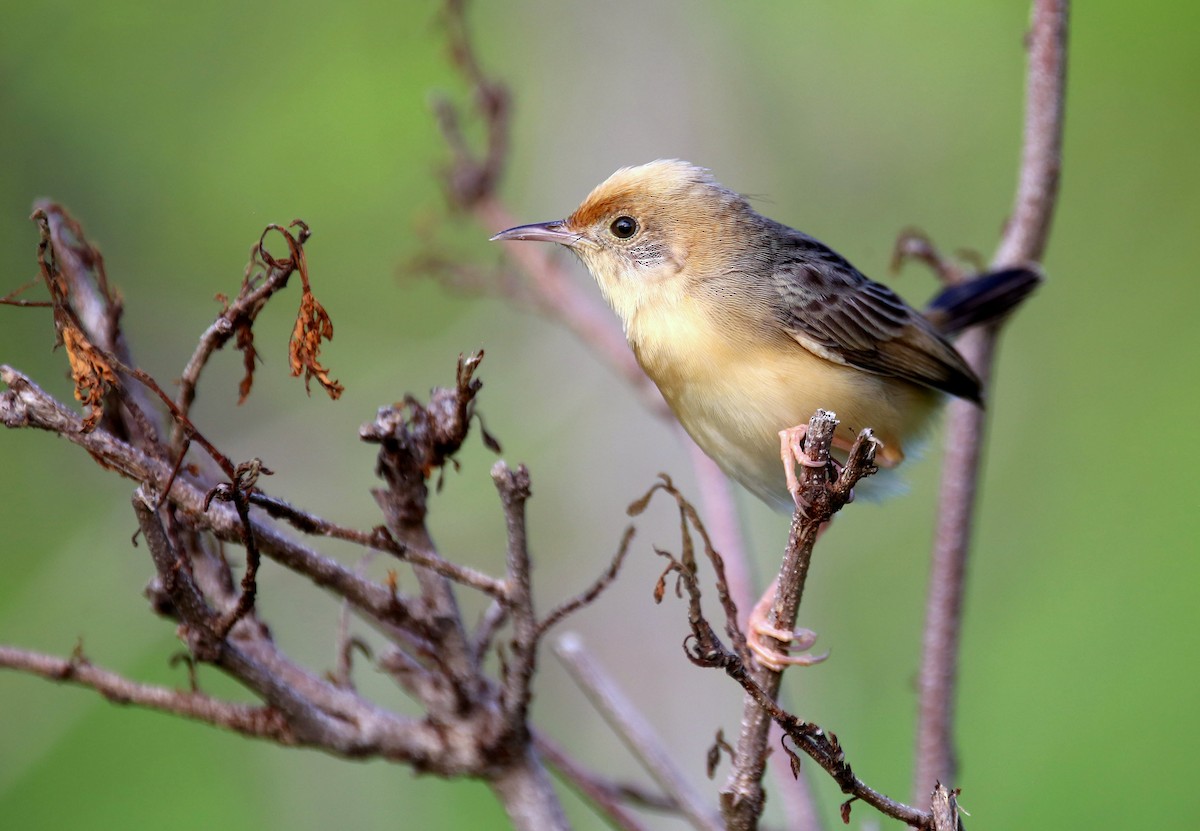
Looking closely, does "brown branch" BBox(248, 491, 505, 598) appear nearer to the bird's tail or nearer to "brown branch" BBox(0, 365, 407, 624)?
"brown branch" BBox(0, 365, 407, 624)

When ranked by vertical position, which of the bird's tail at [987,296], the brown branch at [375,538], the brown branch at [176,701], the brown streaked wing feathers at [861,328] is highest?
the bird's tail at [987,296]

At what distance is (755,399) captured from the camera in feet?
10.3

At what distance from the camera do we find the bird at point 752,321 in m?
3.21

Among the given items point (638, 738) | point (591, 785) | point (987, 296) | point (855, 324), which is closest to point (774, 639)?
point (638, 738)

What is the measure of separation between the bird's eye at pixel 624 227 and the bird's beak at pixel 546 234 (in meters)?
0.12

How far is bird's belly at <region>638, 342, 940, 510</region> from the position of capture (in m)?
3.15

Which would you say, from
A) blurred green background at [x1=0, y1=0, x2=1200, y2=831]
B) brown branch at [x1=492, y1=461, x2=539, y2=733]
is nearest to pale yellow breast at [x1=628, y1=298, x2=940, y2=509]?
brown branch at [x1=492, y1=461, x2=539, y2=733]

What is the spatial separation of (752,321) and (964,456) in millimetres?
689

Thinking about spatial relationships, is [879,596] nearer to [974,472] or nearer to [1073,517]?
[1073,517]

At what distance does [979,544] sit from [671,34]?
3.61 metres

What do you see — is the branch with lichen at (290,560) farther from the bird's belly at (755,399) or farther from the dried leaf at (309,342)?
the bird's belly at (755,399)

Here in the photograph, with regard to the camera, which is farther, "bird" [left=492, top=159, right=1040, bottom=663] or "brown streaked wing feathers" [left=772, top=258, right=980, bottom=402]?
"brown streaked wing feathers" [left=772, top=258, right=980, bottom=402]

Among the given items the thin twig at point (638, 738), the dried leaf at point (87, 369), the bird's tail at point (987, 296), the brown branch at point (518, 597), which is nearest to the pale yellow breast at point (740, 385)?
the bird's tail at point (987, 296)

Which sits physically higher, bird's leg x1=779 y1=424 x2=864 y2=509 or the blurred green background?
the blurred green background
